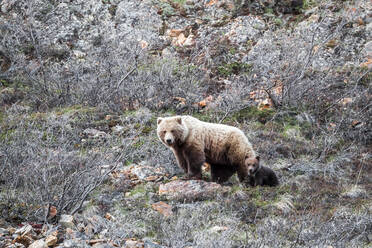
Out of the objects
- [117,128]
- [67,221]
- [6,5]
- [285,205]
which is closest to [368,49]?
[117,128]

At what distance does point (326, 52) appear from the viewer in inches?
562

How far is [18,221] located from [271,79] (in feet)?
29.0

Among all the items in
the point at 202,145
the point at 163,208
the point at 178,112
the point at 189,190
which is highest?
the point at 202,145

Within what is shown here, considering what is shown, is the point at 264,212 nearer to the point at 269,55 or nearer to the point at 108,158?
the point at 108,158

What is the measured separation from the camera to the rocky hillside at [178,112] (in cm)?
539

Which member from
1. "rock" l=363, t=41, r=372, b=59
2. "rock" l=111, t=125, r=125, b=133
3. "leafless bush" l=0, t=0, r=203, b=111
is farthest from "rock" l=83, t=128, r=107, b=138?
"rock" l=363, t=41, r=372, b=59

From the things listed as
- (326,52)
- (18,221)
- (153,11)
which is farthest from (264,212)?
(153,11)

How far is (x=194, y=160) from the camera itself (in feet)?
24.0

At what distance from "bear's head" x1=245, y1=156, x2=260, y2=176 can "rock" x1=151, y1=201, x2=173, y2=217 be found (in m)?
1.80

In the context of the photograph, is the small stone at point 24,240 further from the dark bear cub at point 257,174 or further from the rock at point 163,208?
the dark bear cub at point 257,174

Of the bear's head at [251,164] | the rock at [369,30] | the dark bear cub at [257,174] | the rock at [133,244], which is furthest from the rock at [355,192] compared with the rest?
the rock at [369,30]

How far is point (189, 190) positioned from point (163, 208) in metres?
0.76

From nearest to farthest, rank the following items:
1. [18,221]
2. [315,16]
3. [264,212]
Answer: [18,221], [264,212], [315,16]

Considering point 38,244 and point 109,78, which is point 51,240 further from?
point 109,78
